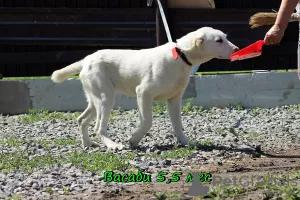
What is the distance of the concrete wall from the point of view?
36.2ft

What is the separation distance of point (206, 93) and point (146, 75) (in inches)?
137

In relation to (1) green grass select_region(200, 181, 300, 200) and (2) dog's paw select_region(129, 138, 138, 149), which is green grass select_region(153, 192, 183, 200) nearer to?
(1) green grass select_region(200, 181, 300, 200)

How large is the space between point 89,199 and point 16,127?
491 cm

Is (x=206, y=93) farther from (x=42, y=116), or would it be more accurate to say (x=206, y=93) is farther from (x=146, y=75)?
(x=146, y=75)

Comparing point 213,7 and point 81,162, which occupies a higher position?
point 213,7

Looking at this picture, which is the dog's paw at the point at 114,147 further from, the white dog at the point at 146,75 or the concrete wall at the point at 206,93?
the concrete wall at the point at 206,93

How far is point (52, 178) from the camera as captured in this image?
5844 mm

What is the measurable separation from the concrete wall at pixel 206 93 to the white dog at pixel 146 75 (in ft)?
10.0

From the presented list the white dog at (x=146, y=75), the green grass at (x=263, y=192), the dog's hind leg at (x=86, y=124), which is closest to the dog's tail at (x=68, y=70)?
the white dog at (x=146, y=75)

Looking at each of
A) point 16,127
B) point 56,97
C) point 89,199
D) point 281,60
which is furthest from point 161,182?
point 281,60

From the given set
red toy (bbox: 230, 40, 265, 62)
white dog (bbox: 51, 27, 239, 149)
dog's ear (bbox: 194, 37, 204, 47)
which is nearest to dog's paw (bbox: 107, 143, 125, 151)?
white dog (bbox: 51, 27, 239, 149)

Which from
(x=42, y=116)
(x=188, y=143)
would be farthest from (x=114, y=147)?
(x=42, y=116)

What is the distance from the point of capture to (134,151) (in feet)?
24.4

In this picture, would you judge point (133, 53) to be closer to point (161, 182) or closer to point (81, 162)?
point (81, 162)
